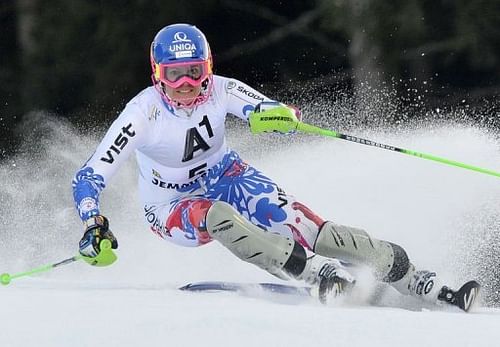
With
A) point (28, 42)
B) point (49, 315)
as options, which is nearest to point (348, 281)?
point (49, 315)

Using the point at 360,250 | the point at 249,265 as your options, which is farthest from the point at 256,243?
the point at 249,265

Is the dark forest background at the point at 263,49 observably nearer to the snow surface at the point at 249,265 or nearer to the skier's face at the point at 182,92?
the snow surface at the point at 249,265

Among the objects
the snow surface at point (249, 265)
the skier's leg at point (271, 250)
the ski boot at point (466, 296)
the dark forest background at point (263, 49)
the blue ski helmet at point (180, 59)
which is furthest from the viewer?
the dark forest background at point (263, 49)

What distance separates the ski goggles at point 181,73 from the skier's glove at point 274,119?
10.6 inches

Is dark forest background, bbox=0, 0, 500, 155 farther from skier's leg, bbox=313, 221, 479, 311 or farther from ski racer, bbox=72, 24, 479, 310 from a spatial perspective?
skier's leg, bbox=313, 221, 479, 311

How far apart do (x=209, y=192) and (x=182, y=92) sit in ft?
1.51

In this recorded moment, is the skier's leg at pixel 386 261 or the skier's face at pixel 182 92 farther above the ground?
the skier's face at pixel 182 92

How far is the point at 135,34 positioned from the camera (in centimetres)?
1336

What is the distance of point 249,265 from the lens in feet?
20.4

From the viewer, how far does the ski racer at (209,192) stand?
4.80 metres

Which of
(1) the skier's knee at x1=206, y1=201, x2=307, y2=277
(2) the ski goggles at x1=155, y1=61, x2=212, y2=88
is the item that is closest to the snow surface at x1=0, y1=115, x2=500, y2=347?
(1) the skier's knee at x1=206, y1=201, x2=307, y2=277

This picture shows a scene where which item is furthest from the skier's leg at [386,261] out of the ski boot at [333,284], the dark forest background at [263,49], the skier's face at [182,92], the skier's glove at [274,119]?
the dark forest background at [263,49]

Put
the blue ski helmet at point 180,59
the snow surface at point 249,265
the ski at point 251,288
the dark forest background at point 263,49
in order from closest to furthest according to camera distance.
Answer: the snow surface at point 249,265 < the ski at point 251,288 < the blue ski helmet at point 180,59 < the dark forest background at point 263,49

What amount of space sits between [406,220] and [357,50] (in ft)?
21.3
